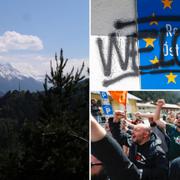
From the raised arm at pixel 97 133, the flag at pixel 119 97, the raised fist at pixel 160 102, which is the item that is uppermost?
the flag at pixel 119 97

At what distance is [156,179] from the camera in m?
4.75

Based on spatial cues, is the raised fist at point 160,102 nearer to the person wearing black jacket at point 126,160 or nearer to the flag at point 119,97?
the flag at point 119,97

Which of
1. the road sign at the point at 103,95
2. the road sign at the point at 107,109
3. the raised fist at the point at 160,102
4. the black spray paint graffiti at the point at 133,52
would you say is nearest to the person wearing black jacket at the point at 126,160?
the road sign at the point at 107,109

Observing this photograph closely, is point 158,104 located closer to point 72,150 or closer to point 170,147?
point 170,147

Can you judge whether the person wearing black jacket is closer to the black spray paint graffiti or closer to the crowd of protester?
the crowd of protester

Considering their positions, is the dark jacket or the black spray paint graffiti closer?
the dark jacket

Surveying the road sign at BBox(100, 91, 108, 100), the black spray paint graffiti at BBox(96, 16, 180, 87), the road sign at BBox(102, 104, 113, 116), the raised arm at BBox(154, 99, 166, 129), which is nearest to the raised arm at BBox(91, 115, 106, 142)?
the road sign at BBox(102, 104, 113, 116)

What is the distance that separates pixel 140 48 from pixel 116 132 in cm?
97

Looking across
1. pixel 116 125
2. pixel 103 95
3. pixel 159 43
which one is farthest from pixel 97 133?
pixel 159 43

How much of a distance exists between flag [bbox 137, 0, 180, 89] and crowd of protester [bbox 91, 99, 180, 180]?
0.90 feet

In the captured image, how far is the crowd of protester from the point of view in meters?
4.73

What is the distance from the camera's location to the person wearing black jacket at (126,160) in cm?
473

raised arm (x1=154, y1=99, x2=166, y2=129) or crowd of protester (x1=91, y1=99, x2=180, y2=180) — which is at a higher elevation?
raised arm (x1=154, y1=99, x2=166, y2=129)

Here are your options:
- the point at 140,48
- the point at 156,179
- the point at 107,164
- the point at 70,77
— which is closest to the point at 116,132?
the point at 107,164
